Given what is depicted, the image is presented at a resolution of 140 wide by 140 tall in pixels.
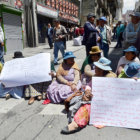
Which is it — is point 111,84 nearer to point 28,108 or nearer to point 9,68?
point 28,108

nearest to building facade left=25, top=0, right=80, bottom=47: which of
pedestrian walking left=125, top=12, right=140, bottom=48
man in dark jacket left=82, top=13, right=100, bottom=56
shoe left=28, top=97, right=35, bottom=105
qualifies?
man in dark jacket left=82, top=13, right=100, bottom=56

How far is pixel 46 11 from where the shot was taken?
Result: 48.3ft

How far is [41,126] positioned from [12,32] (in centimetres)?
939

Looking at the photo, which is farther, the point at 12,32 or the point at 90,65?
the point at 12,32

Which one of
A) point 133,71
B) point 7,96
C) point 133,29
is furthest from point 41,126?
Result: point 133,29

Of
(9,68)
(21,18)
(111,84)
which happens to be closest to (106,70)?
(111,84)

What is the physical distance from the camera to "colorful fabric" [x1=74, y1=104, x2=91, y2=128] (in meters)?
2.40

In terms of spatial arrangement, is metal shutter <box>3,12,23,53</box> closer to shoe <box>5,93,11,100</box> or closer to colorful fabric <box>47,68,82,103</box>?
shoe <box>5,93,11,100</box>

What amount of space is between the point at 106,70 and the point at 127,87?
55cm

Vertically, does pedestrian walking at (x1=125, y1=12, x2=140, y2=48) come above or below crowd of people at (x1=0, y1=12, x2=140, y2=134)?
above

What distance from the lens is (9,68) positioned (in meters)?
3.62

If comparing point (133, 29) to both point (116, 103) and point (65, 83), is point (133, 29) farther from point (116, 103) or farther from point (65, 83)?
point (116, 103)

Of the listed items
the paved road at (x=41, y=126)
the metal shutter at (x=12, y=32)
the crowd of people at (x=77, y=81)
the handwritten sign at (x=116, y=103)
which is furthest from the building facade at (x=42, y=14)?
the handwritten sign at (x=116, y=103)

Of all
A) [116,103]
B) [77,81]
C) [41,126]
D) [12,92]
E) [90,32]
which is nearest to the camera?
[116,103]
